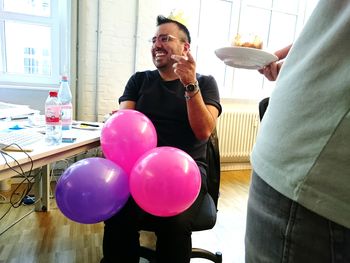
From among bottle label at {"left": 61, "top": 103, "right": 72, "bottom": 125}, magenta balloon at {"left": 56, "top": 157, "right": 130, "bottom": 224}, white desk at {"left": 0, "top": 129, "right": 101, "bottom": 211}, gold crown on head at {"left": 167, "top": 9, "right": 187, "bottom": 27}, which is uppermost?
gold crown on head at {"left": 167, "top": 9, "right": 187, "bottom": 27}

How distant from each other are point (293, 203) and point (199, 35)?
313 centimetres

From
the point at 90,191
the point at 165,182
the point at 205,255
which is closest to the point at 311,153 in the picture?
the point at 165,182

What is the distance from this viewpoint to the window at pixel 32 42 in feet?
8.39

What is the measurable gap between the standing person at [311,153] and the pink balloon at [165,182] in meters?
0.47

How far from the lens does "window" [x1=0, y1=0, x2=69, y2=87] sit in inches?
101

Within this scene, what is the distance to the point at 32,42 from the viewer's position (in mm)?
2682

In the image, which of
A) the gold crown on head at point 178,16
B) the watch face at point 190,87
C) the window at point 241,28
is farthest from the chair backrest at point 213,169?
the window at point 241,28

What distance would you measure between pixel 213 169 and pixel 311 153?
99cm

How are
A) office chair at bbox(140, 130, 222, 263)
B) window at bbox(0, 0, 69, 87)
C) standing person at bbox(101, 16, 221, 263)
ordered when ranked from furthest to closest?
window at bbox(0, 0, 69, 87) < office chair at bbox(140, 130, 222, 263) < standing person at bbox(101, 16, 221, 263)

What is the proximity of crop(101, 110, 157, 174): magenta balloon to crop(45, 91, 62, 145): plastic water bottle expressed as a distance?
0.21 meters

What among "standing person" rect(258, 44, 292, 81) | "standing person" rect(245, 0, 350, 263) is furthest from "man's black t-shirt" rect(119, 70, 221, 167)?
"standing person" rect(245, 0, 350, 263)

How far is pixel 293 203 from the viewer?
0.41 m

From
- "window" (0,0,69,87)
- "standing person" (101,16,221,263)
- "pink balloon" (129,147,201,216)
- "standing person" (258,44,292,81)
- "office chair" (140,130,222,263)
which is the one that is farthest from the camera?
"window" (0,0,69,87)

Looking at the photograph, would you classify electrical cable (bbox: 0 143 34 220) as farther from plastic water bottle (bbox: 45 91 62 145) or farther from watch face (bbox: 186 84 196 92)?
watch face (bbox: 186 84 196 92)
